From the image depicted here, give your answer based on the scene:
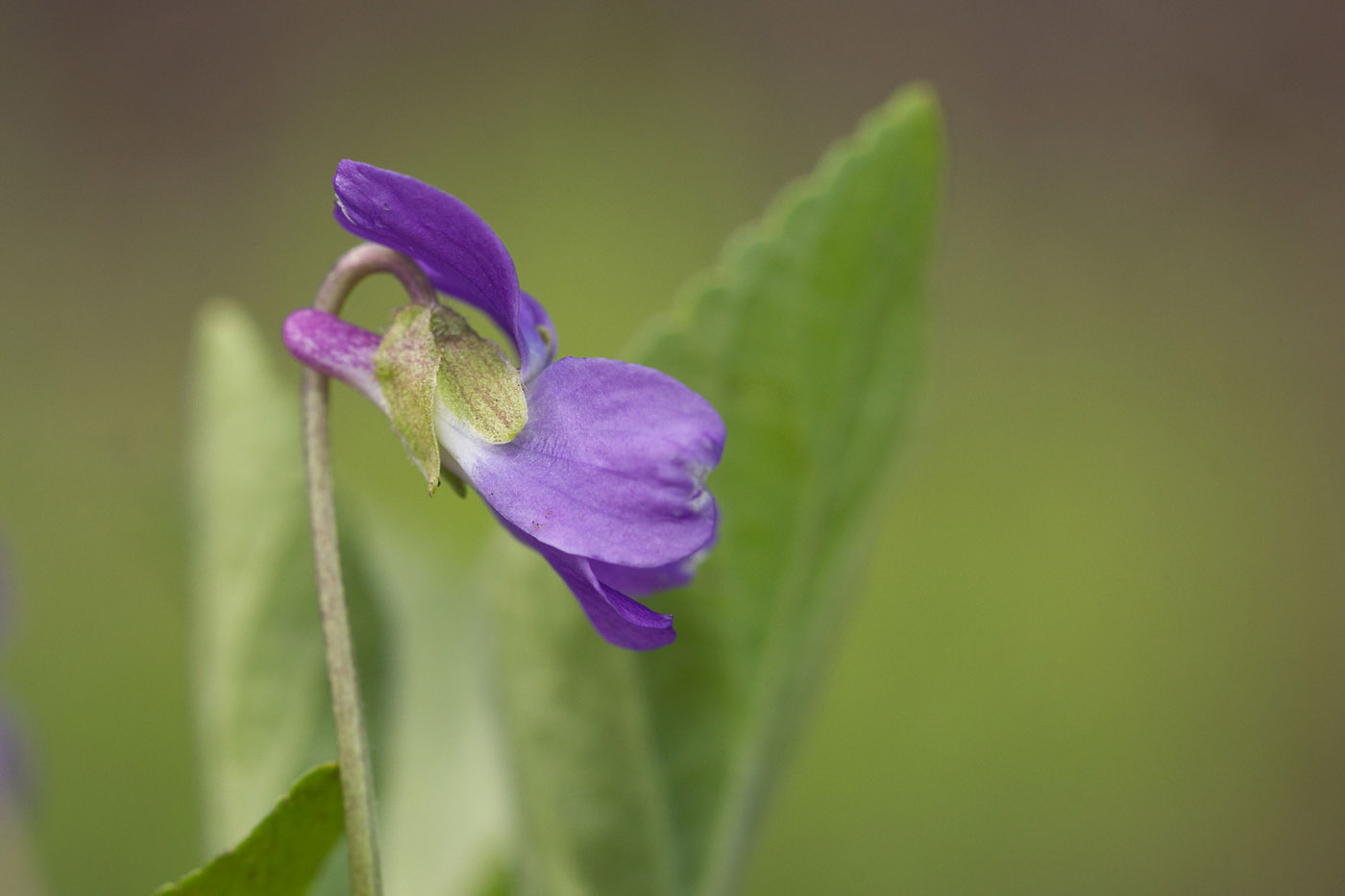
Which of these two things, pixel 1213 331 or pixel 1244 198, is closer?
pixel 1213 331

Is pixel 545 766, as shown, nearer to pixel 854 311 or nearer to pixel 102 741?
pixel 854 311

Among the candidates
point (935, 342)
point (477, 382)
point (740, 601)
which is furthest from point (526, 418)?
point (935, 342)

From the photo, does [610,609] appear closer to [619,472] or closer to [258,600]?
[619,472]

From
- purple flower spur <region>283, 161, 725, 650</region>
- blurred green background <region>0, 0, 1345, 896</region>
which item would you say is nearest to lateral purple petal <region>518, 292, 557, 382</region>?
purple flower spur <region>283, 161, 725, 650</region>

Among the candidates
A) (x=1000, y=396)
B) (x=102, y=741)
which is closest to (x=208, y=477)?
(x=102, y=741)

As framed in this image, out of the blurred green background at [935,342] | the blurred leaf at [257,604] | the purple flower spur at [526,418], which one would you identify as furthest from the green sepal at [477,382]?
the blurred green background at [935,342]

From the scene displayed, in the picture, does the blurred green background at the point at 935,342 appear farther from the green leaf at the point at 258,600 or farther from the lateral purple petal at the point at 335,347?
the lateral purple petal at the point at 335,347

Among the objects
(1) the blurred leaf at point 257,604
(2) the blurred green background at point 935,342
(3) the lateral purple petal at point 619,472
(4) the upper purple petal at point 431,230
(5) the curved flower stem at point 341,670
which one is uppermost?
(4) the upper purple petal at point 431,230
